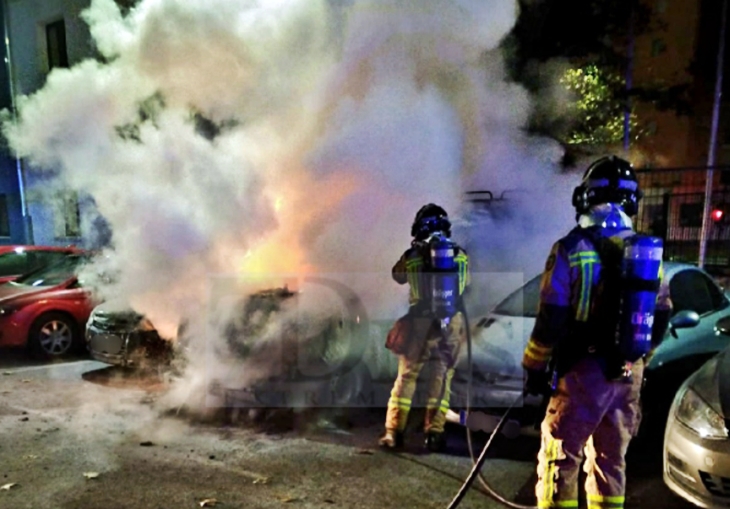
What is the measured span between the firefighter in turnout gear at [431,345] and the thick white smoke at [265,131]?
3.87 ft

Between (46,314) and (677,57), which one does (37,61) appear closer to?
(46,314)

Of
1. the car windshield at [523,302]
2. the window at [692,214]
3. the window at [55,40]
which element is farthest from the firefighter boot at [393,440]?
the window at [55,40]

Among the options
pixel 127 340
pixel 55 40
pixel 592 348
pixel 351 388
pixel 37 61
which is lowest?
pixel 351 388

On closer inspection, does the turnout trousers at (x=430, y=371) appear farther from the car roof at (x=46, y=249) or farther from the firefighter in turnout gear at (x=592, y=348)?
the car roof at (x=46, y=249)

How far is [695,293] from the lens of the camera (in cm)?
506

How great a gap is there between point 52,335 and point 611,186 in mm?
7321

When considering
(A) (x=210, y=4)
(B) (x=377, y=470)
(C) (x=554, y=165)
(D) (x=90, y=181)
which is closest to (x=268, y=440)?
(B) (x=377, y=470)

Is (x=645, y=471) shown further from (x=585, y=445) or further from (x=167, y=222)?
(x=167, y=222)

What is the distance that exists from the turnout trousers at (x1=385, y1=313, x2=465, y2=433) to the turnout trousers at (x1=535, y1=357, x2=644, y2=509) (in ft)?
4.96

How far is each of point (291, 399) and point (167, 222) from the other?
2.24 metres

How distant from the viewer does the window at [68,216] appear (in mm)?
9545

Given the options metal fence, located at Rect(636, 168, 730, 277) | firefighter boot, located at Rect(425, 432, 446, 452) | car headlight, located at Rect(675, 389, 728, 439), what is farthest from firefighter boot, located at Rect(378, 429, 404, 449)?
metal fence, located at Rect(636, 168, 730, 277)

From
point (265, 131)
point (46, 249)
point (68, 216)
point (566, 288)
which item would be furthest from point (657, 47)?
point (566, 288)

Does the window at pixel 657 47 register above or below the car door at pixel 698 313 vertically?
above
